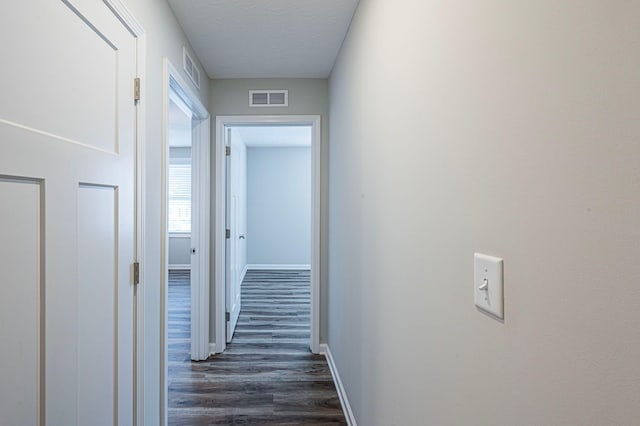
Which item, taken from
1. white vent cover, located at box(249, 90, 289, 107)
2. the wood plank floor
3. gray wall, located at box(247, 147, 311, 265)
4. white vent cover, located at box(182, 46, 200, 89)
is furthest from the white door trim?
gray wall, located at box(247, 147, 311, 265)

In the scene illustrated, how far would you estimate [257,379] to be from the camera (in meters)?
2.62

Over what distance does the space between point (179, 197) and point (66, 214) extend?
20.4ft

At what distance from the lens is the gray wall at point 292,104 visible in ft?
9.85

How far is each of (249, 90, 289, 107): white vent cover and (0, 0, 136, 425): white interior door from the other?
5.28ft

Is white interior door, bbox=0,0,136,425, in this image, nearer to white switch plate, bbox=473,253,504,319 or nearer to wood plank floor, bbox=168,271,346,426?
wood plank floor, bbox=168,271,346,426

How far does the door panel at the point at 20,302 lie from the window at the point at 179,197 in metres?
6.24

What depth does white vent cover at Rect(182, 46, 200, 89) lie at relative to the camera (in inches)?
87.3

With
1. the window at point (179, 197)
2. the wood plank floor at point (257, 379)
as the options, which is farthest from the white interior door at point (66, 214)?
the window at point (179, 197)

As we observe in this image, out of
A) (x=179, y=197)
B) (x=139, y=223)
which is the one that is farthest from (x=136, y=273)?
(x=179, y=197)

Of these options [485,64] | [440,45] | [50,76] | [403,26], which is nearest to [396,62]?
[403,26]

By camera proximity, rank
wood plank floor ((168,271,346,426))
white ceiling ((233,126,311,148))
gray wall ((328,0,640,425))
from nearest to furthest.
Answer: gray wall ((328,0,640,425)) → wood plank floor ((168,271,346,426)) → white ceiling ((233,126,311,148))

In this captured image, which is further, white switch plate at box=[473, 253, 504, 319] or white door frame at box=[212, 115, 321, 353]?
white door frame at box=[212, 115, 321, 353]

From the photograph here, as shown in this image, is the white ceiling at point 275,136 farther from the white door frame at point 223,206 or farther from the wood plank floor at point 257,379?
the wood plank floor at point 257,379

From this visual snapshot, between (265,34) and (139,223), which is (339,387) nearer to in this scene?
(139,223)
